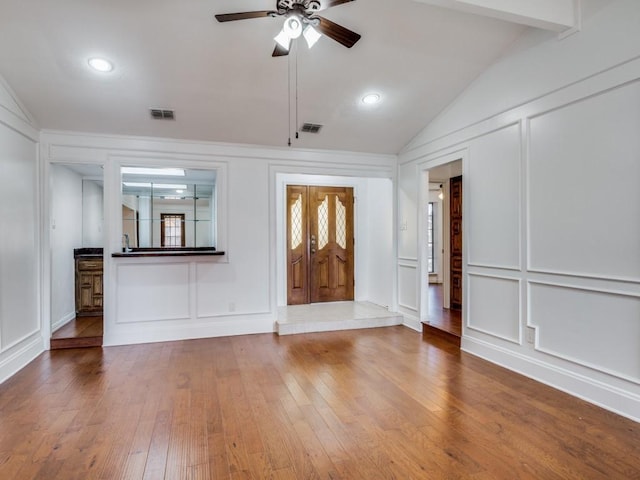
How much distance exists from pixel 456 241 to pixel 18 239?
552 centimetres

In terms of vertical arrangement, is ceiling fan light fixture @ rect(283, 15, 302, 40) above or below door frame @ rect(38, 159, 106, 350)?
above

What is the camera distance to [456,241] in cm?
564

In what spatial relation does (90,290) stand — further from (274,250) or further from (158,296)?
(274,250)

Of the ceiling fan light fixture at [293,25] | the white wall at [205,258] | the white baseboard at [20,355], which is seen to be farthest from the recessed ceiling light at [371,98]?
the white baseboard at [20,355]

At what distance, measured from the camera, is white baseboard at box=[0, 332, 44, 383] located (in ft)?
10.6

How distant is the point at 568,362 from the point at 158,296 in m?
4.29

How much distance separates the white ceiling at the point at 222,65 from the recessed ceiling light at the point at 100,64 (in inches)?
1.9

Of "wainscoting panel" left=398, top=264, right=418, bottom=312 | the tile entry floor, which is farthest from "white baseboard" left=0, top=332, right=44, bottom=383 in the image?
"wainscoting panel" left=398, top=264, right=418, bottom=312

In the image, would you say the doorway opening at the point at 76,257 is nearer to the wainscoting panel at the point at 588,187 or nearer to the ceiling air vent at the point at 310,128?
the ceiling air vent at the point at 310,128

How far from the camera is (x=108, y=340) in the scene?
4.27 m

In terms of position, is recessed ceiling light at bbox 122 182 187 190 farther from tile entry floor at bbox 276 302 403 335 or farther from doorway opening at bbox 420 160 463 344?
doorway opening at bbox 420 160 463 344

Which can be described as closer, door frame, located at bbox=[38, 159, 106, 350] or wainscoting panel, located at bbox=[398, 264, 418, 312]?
door frame, located at bbox=[38, 159, 106, 350]

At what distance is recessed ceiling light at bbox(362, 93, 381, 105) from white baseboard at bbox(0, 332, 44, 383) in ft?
14.2

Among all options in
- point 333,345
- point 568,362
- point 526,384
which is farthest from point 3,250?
point 568,362
